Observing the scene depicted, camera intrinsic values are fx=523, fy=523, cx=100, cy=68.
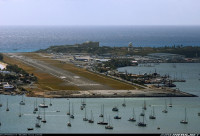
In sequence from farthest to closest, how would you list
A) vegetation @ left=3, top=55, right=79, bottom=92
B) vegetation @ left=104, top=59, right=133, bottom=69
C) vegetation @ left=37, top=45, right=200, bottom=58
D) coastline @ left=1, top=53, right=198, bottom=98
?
vegetation @ left=37, top=45, right=200, bottom=58, vegetation @ left=104, top=59, right=133, bottom=69, vegetation @ left=3, top=55, right=79, bottom=92, coastline @ left=1, top=53, right=198, bottom=98

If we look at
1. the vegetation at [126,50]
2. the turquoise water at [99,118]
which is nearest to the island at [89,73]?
the vegetation at [126,50]

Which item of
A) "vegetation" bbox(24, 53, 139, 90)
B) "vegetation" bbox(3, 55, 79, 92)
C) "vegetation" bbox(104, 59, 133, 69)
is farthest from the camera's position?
"vegetation" bbox(104, 59, 133, 69)

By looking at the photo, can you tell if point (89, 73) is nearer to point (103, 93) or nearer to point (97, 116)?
point (103, 93)

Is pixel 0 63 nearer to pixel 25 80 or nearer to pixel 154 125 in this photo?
pixel 25 80

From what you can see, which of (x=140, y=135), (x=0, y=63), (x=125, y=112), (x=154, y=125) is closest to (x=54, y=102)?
(x=125, y=112)

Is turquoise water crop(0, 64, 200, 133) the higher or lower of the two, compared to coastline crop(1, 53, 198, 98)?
lower

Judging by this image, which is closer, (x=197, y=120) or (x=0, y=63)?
(x=197, y=120)

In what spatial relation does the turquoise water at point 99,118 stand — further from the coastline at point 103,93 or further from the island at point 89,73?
the island at point 89,73

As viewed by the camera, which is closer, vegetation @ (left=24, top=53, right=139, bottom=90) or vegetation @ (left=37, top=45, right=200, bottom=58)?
vegetation @ (left=24, top=53, right=139, bottom=90)

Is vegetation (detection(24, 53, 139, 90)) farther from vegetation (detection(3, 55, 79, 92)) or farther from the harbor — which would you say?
the harbor

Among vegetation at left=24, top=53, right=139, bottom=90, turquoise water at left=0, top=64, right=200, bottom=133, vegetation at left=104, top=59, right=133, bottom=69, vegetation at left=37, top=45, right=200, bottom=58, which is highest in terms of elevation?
vegetation at left=37, top=45, right=200, bottom=58

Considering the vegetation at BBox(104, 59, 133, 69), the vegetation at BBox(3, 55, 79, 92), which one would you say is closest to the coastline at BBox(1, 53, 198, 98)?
the vegetation at BBox(3, 55, 79, 92)
